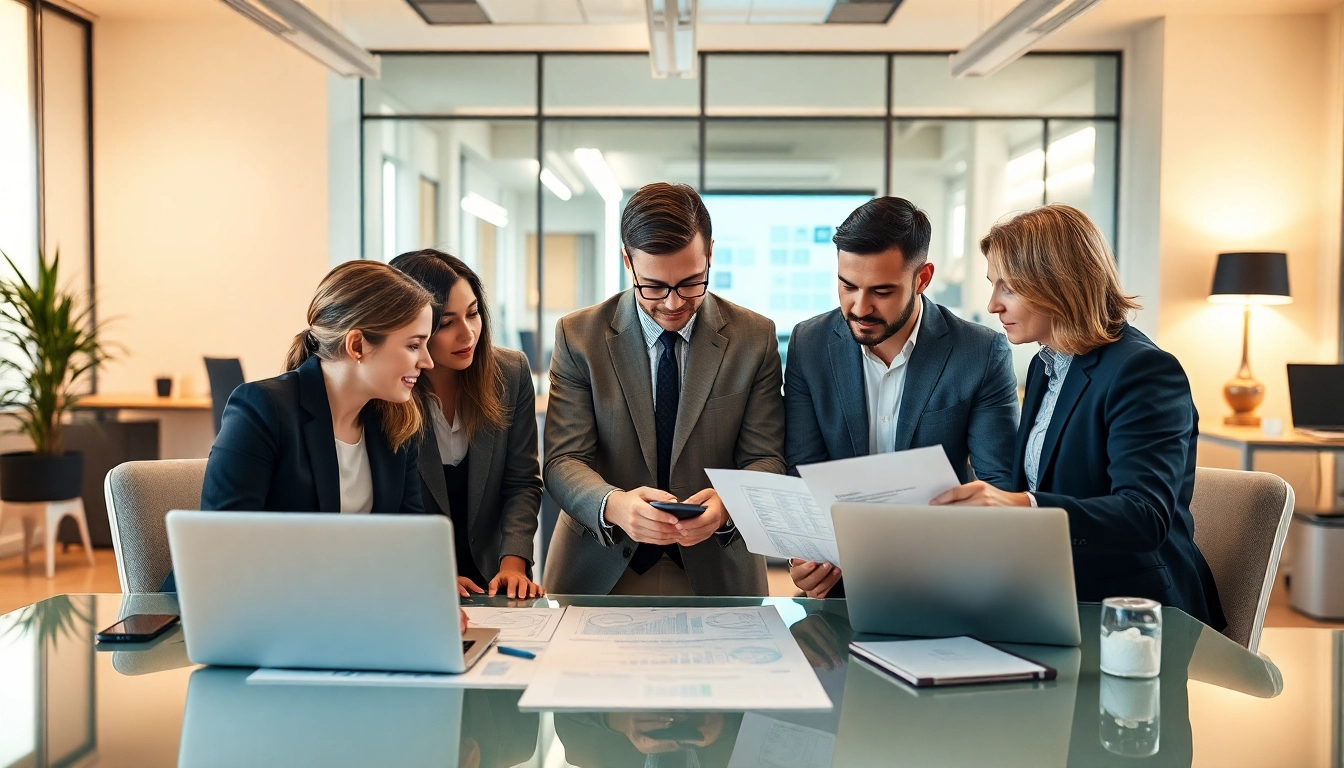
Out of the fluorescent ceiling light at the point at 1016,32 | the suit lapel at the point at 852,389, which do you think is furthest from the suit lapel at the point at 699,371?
the fluorescent ceiling light at the point at 1016,32

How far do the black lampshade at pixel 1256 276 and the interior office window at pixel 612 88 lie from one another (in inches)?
134

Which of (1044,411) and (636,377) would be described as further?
(636,377)

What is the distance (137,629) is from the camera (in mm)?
1546

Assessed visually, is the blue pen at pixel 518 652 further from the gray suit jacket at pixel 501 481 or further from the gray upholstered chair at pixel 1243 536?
the gray upholstered chair at pixel 1243 536

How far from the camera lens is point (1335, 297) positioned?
234 inches

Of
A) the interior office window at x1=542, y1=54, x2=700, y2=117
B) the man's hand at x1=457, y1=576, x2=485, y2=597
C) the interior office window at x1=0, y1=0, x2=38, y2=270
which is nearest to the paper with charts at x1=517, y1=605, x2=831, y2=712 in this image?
the man's hand at x1=457, y1=576, x2=485, y2=597

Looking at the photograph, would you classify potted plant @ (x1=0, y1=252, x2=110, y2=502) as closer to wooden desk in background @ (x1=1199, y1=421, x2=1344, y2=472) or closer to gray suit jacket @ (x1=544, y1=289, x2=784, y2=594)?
gray suit jacket @ (x1=544, y1=289, x2=784, y2=594)

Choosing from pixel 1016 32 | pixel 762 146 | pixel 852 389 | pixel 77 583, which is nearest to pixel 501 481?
pixel 852 389

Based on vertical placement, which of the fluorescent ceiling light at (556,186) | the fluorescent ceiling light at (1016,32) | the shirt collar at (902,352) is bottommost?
the shirt collar at (902,352)

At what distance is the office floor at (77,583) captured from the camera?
4.61m

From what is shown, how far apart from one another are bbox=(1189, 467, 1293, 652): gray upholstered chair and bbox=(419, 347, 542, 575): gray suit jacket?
140 cm

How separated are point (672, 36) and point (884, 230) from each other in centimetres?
249

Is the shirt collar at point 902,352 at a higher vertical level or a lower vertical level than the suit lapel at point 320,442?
higher

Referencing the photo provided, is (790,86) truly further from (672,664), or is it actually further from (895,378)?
(672,664)
